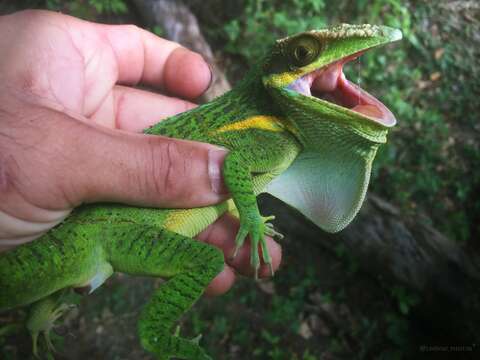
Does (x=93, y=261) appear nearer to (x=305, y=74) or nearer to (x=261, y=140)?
(x=261, y=140)

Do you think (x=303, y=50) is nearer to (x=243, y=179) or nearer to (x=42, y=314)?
(x=243, y=179)

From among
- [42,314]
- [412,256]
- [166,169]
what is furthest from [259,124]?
[412,256]

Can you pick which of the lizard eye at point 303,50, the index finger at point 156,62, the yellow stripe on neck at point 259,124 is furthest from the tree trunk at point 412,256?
the lizard eye at point 303,50

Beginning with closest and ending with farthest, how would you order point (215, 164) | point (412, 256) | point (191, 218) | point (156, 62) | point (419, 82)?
point (215, 164) < point (191, 218) < point (156, 62) < point (412, 256) < point (419, 82)

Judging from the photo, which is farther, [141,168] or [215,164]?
[215,164]

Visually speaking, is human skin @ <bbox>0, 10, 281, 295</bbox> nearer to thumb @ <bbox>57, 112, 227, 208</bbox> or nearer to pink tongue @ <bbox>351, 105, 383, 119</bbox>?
thumb @ <bbox>57, 112, 227, 208</bbox>

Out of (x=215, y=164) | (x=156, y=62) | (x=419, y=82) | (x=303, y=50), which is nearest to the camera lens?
(x=303, y=50)
